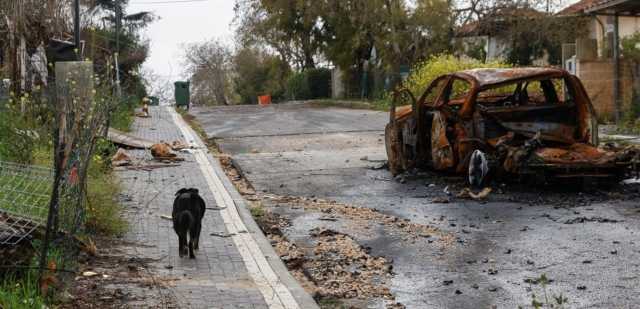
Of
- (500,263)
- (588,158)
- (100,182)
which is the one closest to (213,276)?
(500,263)

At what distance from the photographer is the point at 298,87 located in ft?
174

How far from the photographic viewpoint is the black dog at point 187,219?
8.07 metres

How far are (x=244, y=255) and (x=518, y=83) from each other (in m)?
6.45

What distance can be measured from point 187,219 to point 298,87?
4507cm

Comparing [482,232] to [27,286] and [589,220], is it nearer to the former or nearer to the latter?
[589,220]

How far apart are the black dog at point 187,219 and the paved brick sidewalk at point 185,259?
0.38 feet

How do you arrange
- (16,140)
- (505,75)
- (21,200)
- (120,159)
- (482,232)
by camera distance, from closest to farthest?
(21,200) → (482,232) → (16,140) → (505,75) → (120,159)

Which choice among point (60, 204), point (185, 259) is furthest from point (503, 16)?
point (60, 204)

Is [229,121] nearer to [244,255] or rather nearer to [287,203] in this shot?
[287,203]

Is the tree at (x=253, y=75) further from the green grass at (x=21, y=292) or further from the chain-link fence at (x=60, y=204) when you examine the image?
the green grass at (x=21, y=292)

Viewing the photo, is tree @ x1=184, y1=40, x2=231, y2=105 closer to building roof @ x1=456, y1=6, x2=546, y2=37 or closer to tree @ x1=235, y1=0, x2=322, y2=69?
tree @ x1=235, y1=0, x2=322, y2=69

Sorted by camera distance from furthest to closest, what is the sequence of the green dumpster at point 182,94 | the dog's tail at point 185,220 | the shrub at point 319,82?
the shrub at point 319,82 → the green dumpster at point 182,94 → the dog's tail at point 185,220

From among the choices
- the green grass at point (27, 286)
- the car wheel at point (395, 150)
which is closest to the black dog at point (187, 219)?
the green grass at point (27, 286)

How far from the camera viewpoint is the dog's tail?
8062mm
